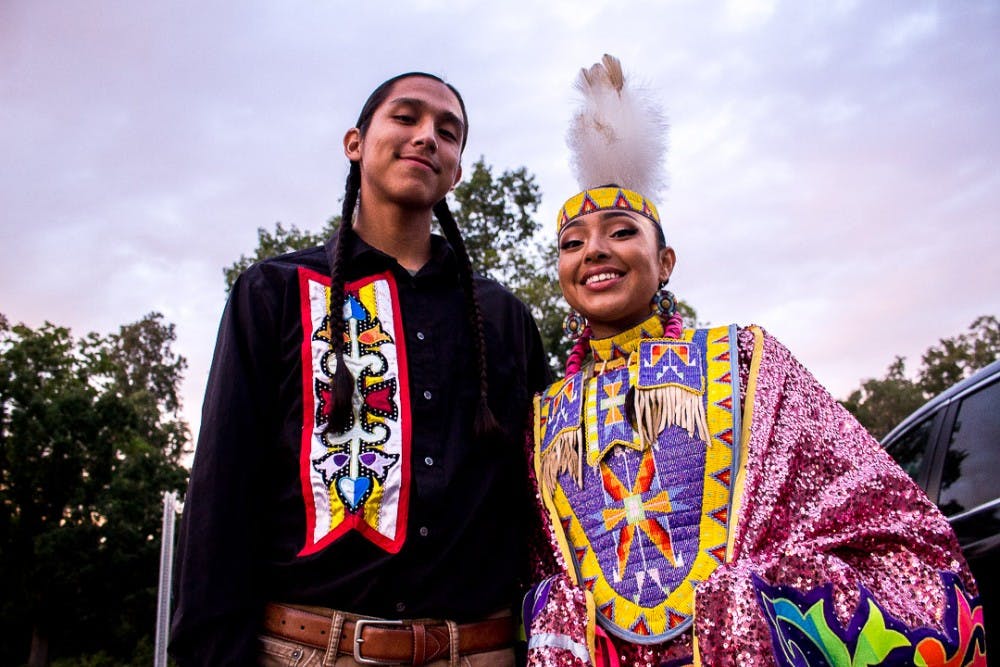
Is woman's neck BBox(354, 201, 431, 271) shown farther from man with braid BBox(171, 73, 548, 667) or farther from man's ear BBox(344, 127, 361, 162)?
man's ear BBox(344, 127, 361, 162)

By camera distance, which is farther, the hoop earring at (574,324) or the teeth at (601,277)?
the hoop earring at (574,324)

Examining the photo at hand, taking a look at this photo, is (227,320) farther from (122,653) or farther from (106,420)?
(122,653)

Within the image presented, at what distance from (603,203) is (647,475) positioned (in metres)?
0.94

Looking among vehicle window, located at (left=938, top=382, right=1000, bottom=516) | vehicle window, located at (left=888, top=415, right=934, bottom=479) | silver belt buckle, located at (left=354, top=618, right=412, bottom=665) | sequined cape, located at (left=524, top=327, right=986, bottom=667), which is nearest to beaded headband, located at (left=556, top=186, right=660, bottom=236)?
sequined cape, located at (left=524, top=327, right=986, bottom=667)

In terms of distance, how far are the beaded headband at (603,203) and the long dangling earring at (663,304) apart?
0.28 metres

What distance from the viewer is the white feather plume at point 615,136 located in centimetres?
289

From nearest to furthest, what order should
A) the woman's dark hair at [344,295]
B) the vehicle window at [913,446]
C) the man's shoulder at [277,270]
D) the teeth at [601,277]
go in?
the woman's dark hair at [344,295] < the man's shoulder at [277,270] < the teeth at [601,277] < the vehicle window at [913,446]

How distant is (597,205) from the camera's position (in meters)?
2.66

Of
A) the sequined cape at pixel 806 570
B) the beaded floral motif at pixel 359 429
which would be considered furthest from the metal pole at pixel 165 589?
the sequined cape at pixel 806 570

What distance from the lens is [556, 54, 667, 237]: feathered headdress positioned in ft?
9.49

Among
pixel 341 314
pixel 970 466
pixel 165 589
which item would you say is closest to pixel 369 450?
pixel 341 314

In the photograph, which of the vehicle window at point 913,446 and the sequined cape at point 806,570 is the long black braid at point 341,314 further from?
the vehicle window at point 913,446

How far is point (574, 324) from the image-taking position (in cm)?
275

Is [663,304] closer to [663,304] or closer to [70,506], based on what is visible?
[663,304]
